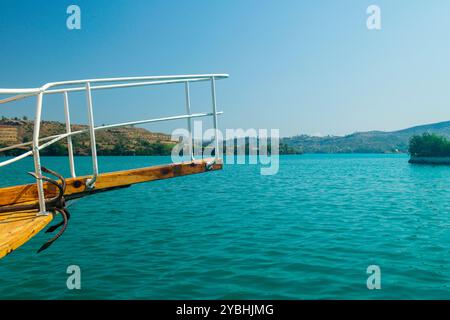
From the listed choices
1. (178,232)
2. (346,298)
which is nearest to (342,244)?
(346,298)

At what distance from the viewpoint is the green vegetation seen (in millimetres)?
135712

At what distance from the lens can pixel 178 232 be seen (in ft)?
A: 53.8

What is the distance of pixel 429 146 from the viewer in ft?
→ 456

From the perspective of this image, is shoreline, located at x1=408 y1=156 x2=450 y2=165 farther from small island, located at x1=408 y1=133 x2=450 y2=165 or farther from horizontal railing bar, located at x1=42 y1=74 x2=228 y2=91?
horizontal railing bar, located at x1=42 y1=74 x2=228 y2=91

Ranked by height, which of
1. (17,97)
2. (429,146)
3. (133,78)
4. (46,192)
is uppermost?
(133,78)

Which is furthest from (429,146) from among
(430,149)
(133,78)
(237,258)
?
(133,78)

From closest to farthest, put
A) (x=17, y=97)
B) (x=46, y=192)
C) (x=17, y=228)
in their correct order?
(x=17, y=228) → (x=17, y=97) → (x=46, y=192)

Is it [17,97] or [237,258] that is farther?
[237,258]

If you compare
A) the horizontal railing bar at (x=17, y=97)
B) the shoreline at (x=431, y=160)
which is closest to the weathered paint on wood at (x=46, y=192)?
the horizontal railing bar at (x=17, y=97)

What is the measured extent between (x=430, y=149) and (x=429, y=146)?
120 centimetres

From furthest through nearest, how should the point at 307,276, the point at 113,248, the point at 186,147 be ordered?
1. the point at 113,248
2. the point at 307,276
3. the point at 186,147

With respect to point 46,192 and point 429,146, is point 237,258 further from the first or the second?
point 429,146
